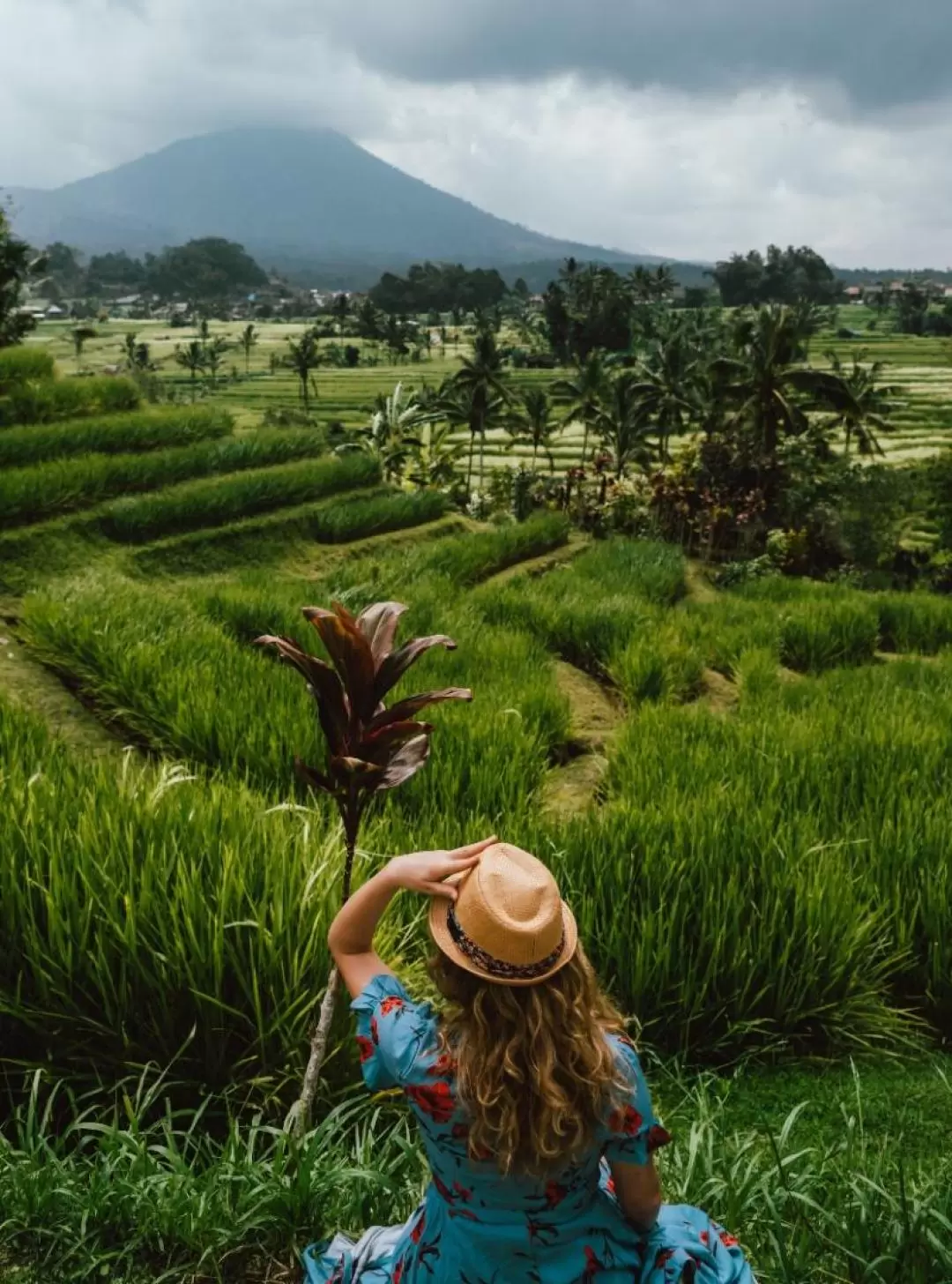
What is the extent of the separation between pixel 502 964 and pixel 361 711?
645 millimetres

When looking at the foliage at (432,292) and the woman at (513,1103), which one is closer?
the woman at (513,1103)

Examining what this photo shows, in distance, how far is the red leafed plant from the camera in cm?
176

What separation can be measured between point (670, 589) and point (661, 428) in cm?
2193

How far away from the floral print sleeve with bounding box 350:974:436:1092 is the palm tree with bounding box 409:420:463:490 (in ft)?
66.1

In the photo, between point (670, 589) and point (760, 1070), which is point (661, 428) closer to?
point (670, 589)

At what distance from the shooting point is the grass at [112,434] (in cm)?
834

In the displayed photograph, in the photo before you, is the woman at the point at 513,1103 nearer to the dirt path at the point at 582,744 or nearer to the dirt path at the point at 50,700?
the dirt path at the point at 582,744

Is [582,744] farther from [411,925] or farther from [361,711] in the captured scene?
[361,711]

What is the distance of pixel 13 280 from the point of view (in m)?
10.8

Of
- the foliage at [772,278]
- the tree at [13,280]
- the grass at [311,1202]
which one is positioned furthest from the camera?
the foliage at [772,278]

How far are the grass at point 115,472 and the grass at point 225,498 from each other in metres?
0.18

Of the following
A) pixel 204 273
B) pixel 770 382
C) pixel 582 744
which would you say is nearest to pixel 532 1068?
pixel 582 744

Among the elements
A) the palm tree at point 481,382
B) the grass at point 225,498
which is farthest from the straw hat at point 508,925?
the palm tree at point 481,382

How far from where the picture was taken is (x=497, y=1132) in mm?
1303
